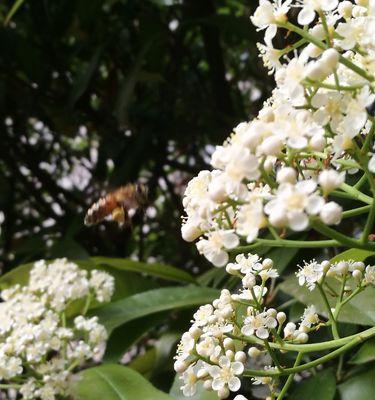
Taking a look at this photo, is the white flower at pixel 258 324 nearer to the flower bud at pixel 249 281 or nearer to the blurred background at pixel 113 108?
the flower bud at pixel 249 281

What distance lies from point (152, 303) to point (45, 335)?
0.96ft

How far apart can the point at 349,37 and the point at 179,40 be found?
163 cm

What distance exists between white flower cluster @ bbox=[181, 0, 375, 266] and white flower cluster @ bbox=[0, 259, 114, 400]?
1.96ft

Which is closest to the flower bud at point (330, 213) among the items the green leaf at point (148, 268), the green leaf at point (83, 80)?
the green leaf at point (148, 268)

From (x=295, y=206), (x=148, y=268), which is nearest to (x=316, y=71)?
(x=295, y=206)

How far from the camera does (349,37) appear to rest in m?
0.67

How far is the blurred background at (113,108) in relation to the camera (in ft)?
6.96

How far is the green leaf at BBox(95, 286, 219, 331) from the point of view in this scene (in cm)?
140

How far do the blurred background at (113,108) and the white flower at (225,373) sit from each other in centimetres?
122

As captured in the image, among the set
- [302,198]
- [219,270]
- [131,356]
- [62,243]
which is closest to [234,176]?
[302,198]

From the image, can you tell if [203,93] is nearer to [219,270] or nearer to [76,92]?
[76,92]

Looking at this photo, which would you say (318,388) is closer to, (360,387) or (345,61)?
(360,387)

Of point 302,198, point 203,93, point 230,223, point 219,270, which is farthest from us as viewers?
point 203,93

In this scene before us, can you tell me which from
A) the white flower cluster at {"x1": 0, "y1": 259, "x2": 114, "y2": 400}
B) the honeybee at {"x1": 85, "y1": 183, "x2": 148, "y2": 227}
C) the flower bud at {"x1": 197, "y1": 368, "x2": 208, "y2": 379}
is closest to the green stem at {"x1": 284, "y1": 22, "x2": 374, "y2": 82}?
the flower bud at {"x1": 197, "y1": 368, "x2": 208, "y2": 379}
